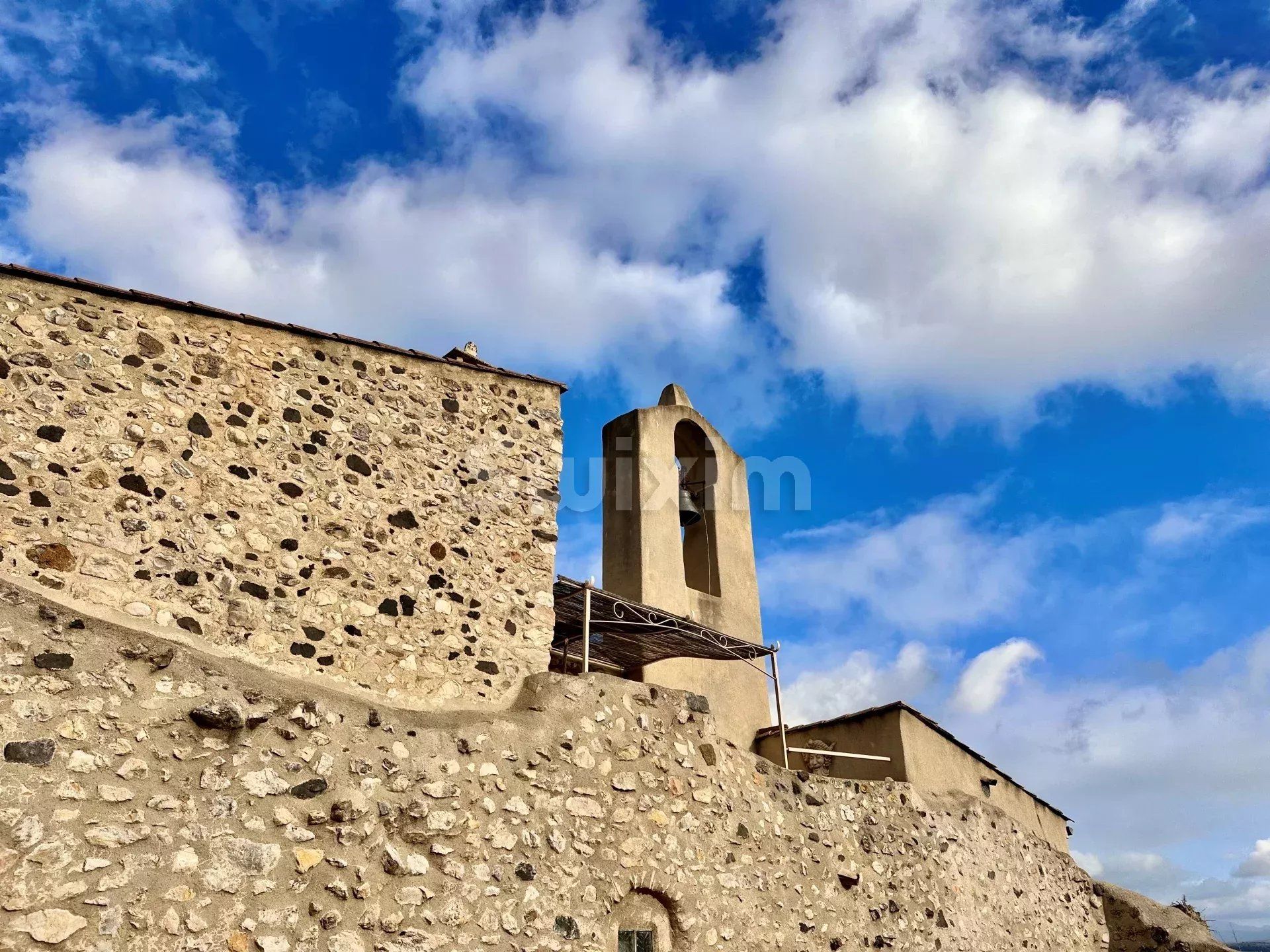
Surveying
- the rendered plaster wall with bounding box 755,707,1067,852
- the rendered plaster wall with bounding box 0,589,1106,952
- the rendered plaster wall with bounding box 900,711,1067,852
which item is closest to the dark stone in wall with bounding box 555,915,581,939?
the rendered plaster wall with bounding box 0,589,1106,952

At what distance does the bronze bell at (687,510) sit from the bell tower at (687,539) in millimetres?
14

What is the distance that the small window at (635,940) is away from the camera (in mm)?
6453

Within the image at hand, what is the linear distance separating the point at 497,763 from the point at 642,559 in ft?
14.6

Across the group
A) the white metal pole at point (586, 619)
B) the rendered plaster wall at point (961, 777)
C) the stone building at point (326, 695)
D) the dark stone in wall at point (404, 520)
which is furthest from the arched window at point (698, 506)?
the dark stone in wall at point (404, 520)

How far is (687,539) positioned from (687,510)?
2.40 ft

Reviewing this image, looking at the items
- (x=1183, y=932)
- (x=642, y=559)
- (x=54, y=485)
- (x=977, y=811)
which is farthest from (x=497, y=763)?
(x=1183, y=932)

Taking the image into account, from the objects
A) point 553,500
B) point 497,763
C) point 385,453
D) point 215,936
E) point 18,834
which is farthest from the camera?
point 553,500

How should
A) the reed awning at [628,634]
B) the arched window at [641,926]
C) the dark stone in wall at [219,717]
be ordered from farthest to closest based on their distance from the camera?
the reed awning at [628,634], the arched window at [641,926], the dark stone in wall at [219,717]

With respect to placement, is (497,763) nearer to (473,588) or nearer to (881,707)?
(473,588)

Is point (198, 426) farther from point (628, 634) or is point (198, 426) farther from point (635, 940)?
point (635, 940)

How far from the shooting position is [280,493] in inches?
253

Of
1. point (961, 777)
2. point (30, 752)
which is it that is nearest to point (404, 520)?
point (30, 752)

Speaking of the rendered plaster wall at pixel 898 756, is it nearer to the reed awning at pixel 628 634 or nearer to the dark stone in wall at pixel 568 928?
the reed awning at pixel 628 634

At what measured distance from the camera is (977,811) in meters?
10.5
